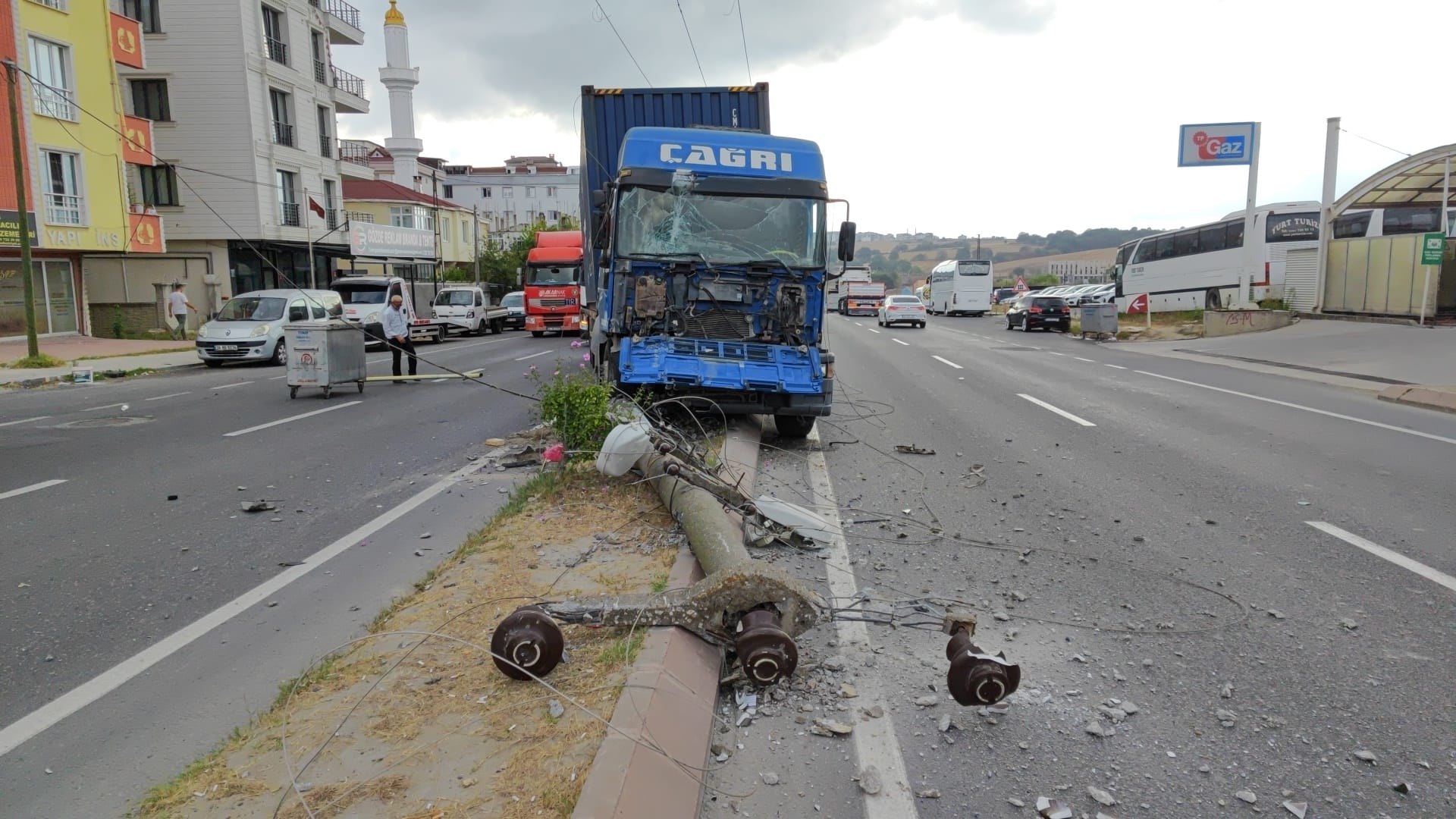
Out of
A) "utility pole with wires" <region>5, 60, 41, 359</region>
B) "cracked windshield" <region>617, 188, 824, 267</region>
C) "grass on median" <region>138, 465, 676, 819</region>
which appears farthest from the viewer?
"utility pole with wires" <region>5, 60, 41, 359</region>

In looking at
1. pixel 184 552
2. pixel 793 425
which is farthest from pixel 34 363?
pixel 793 425

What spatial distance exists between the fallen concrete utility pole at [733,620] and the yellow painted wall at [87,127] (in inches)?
1108

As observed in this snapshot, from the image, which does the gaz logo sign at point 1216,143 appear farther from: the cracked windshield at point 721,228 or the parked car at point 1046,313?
the cracked windshield at point 721,228

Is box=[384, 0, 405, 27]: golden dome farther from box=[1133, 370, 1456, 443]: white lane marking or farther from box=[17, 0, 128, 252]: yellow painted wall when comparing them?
box=[1133, 370, 1456, 443]: white lane marking

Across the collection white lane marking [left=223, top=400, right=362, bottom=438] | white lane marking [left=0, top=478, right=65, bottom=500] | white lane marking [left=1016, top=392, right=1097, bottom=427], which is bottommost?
white lane marking [left=1016, top=392, right=1097, bottom=427]

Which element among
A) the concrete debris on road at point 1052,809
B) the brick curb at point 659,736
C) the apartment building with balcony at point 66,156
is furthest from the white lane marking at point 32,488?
the apartment building with balcony at point 66,156

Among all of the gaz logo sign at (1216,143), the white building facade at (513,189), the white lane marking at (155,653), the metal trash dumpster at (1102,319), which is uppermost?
the white building facade at (513,189)

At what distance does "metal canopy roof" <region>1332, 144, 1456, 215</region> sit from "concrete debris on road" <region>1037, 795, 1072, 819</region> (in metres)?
26.9

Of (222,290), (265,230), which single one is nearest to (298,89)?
(265,230)

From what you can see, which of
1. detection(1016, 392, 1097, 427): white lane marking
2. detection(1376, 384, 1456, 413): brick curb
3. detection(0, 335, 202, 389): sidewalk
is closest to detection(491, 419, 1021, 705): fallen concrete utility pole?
detection(1016, 392, 1097, 427): white lane marking

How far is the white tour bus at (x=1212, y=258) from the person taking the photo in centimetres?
3188

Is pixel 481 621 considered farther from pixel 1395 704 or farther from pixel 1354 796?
pixel 1395 704

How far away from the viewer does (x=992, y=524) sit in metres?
6.86

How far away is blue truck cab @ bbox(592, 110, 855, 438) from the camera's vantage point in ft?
33.7
